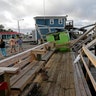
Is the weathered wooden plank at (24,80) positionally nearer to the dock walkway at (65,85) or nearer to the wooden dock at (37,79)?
the wooden dock at (37,79)

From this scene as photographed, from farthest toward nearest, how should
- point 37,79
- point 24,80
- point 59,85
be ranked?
point 59,85 < point 37,79 < point 24,80

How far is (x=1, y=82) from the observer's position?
3848 millimetres

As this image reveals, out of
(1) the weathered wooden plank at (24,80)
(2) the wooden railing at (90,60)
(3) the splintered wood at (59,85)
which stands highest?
(2) the wooden railing at (90,60)

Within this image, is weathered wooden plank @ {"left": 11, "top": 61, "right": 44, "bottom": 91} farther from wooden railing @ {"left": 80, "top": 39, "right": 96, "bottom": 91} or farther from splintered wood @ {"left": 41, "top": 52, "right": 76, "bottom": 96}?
wooden railing @ {"left": 80, "top": 39, "right": 96, "bottom": 91}

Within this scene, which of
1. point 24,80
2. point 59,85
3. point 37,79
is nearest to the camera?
point 24,80

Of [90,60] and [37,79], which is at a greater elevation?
[90,60]

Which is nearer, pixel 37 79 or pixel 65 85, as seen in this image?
pixel 37 79

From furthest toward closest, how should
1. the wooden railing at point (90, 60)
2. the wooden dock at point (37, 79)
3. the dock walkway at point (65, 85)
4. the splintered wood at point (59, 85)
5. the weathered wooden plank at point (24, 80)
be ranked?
the splintered wood at point (59, 85), the dock walkway at point (65, 85), the wooden railing at point (90, 60), the weathered wooden plank at point (24, 80), the wooden dock at point (37, 79)

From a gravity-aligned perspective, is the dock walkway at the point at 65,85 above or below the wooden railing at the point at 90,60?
below

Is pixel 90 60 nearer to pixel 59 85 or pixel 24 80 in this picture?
pixel 24 80

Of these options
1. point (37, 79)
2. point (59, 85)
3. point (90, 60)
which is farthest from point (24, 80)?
point (59, 85)

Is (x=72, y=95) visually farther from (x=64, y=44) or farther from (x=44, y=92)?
(x=64, y=44)

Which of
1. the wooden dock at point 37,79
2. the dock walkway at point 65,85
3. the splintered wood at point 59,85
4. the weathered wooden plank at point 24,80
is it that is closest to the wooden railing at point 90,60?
the wooden dock at point 37,79

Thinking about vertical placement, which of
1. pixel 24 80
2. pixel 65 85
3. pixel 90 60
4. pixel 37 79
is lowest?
pixel 65 85
